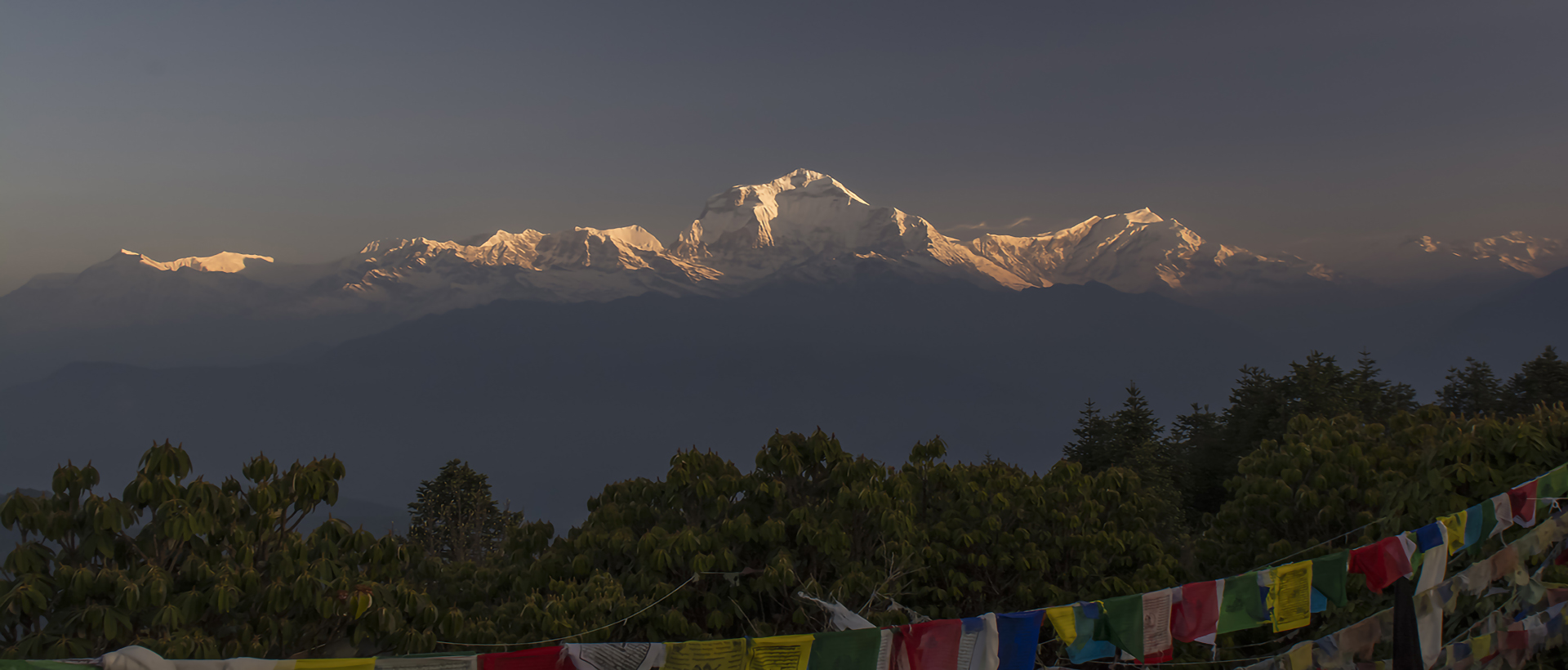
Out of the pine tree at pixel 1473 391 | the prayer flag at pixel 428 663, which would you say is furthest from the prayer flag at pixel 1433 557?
the pine tree at pixel 1473 391

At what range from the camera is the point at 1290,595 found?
10.4m

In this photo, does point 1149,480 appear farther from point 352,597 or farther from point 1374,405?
point 352,597

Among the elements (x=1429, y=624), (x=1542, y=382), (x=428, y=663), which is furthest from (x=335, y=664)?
(x=1542, y=382)

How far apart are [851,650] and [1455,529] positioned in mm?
8087

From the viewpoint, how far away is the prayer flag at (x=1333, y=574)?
408 inches

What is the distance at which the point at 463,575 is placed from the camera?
49.4ft

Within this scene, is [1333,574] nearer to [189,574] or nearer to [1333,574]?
[1333,574]

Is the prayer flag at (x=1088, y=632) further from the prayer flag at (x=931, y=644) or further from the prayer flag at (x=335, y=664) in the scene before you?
the prayer flag at (x=335, y=664)

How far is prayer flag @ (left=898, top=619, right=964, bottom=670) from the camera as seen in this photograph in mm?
8719

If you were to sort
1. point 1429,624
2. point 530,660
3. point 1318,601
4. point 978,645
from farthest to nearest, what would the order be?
point 1318,601, point 1429,624, point 978,645, point 530,660

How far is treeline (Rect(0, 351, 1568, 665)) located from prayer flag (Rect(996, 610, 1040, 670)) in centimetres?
331

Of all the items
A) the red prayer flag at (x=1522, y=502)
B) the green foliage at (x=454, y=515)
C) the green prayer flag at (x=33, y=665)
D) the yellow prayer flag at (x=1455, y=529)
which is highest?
the red prayer flag at (x=1522, y=502)

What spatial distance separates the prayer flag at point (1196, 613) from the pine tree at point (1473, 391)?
50.5 meters

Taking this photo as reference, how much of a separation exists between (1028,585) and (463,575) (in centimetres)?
994
